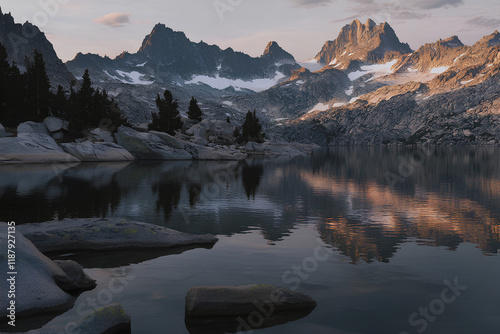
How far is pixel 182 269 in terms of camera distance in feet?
53.4

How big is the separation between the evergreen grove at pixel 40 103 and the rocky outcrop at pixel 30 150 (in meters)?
16.9

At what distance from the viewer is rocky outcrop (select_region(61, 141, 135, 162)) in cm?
7791

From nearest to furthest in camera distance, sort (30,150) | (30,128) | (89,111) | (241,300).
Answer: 1. (241,300)
2. (30,150)
3. (30,128)
4. (89,111)

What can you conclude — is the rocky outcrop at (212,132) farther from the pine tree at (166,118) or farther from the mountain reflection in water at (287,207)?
the mountain reflection in water at (287,207)

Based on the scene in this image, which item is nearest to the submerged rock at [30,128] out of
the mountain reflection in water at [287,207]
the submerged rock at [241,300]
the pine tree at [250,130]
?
the mountain reflection in water at [287,207]

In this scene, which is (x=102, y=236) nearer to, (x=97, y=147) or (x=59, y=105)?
(x=97, y=147)

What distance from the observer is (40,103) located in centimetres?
9106

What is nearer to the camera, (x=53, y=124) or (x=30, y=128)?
(x=30, y=128)

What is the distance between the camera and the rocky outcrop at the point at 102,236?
1886 cm

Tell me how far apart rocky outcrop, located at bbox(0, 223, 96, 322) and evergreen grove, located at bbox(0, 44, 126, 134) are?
81619mm

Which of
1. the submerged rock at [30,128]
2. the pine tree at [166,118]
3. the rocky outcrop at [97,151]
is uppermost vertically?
the pine tree at [166,118]

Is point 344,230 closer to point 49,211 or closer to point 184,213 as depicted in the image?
point 184,213

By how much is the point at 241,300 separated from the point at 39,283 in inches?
245

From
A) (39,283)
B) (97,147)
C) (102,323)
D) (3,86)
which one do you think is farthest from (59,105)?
(102,323)
